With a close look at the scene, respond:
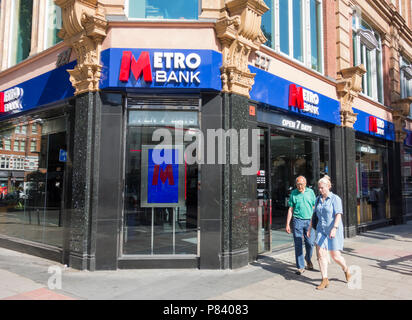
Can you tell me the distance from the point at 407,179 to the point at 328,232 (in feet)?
40.8

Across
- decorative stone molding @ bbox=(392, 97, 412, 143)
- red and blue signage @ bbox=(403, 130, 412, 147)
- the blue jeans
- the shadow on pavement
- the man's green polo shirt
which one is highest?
decorative stone molding @ bbox=(392, 97, 412, 143)

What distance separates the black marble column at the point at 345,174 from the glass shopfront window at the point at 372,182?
1.19m

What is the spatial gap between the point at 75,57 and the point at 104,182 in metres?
2.94

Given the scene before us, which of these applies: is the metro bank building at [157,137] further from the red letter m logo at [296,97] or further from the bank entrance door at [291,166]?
the bank entrance door at [291,166]

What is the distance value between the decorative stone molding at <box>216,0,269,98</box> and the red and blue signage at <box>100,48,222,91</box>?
402 millimetres

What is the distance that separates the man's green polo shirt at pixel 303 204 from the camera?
6.37 metres

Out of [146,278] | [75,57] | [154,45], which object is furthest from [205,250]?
[75,57]

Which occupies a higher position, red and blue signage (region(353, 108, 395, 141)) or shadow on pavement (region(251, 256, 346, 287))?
red and blue signage (region(353, 108, 395, 141))

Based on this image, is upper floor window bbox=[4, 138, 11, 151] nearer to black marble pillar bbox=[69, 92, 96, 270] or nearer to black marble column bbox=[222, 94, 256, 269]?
black marble pillar bbox=[69, 92, 96, 270]

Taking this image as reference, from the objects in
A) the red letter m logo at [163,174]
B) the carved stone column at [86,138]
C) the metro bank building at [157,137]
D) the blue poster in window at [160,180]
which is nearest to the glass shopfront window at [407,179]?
the metro bank building at [157,137]

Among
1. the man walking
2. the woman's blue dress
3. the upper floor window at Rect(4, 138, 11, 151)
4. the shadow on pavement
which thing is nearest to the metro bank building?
the shadow on pavement

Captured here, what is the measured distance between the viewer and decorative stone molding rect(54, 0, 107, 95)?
6.55 metres

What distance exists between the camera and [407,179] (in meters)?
15.4

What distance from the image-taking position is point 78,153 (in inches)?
265
